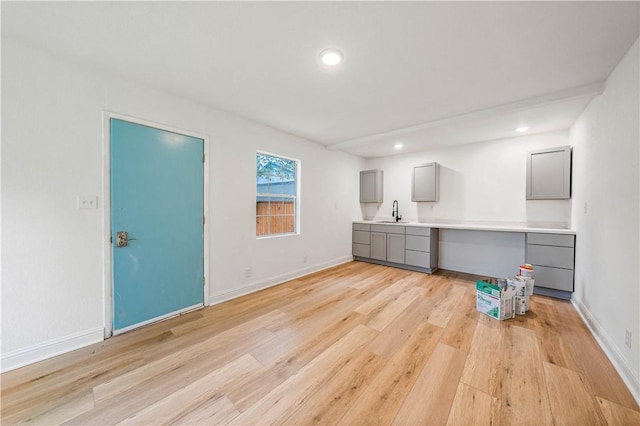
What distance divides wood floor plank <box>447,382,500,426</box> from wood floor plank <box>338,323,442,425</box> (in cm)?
28

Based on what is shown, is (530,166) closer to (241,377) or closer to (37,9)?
(241,377)

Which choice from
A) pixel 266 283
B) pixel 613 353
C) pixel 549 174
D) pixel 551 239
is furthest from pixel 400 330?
pixel 549 174

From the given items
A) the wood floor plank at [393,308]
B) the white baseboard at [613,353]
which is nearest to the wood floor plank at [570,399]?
the white baseboard at [613,353]

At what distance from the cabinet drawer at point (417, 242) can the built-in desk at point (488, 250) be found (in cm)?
2

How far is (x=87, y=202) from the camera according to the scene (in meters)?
2.10

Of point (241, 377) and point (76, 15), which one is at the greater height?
point (76, 15)

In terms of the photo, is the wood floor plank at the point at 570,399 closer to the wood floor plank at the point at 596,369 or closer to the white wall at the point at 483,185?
the wood floor plank at the point at 596,369

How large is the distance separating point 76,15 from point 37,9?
20cm

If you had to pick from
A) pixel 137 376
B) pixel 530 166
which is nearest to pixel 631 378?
pixel 530 166

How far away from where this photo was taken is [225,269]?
10.1ft

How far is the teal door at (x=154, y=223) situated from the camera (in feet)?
7.43

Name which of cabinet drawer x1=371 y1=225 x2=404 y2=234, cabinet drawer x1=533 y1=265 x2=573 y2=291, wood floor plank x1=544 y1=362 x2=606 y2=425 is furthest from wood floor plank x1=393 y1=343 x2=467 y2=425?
cabinet drawer x1=371 y1=225 x2=404 y2=234

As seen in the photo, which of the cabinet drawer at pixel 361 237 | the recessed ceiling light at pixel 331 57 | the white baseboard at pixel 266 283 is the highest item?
the recessed ceiling light at pixel 331 57

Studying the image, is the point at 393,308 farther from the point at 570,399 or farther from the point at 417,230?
the point at 417,230
